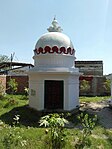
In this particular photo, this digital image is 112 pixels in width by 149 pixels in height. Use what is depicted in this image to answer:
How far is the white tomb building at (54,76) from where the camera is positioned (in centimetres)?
1300

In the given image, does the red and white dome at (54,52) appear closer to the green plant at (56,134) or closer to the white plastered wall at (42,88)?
the white plastered wall at (42,88)

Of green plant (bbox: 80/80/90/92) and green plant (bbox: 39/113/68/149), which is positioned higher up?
green plant (bbox: 80/80/90/92)

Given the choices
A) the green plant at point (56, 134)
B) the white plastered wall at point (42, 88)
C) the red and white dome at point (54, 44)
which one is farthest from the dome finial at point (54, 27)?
the green plant at point (56, 134)

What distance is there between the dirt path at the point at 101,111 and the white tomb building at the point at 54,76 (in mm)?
1336

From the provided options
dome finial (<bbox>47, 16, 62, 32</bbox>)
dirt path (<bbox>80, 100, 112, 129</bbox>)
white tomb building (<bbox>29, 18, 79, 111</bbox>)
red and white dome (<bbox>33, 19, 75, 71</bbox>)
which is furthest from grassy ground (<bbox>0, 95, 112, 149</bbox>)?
dome finial (<bbox>47, 16, 62, 32</bbox>)

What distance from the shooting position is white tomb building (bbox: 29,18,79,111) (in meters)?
13.0

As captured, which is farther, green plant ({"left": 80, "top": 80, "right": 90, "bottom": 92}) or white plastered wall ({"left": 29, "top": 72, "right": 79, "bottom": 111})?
green plant ({"left": 80, "top": 80, "right": 90, "bottom": 92})

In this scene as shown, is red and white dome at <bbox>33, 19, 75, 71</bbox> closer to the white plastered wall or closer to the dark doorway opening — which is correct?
the white plastered wall

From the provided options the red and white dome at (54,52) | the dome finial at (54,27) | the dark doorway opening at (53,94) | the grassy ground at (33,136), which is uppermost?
the dome finial at (54,27)

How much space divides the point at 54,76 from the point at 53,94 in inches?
48.9

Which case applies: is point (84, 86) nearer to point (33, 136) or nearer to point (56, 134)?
point (33, 136)

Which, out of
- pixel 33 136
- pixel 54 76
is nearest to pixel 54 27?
pixel 54 76

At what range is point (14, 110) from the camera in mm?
13781

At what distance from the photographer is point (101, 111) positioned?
14.8m
